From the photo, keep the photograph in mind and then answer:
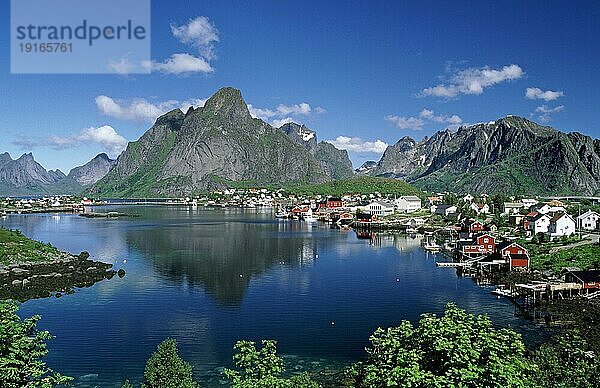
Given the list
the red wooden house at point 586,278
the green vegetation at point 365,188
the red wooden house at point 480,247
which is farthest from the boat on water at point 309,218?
the red wooden house at point 586,278

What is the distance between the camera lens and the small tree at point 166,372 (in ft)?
46.0

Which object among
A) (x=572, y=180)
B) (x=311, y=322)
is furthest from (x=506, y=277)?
(x=572, y=180)

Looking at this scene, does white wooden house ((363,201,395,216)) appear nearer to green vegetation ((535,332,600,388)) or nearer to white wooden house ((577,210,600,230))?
white wooden house ((577,210,600,230))

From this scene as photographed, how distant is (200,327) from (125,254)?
30.0 meters

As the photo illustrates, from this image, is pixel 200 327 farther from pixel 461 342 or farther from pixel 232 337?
pixel 461 342

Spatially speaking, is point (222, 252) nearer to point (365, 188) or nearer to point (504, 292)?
point (504, 292)

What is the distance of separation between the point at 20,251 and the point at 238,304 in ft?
89.6

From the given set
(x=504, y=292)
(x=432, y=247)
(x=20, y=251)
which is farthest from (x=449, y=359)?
(x=432, y=247)

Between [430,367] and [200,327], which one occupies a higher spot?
[430,367]

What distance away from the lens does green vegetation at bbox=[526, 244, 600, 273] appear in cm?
3966

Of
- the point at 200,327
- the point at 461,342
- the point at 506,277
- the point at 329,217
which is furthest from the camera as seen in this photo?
the point at 329,217

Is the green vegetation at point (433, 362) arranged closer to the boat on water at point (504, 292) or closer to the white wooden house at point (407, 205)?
the boat on water at point (504, 292)

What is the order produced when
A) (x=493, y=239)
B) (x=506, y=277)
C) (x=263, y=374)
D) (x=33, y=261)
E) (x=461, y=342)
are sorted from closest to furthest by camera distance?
(x=461, y=342)
(x=263, y=374)
(x=506, y=277)
(x=33, y=261)
(x=493, y=239)

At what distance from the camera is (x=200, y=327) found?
27781 millimetres
